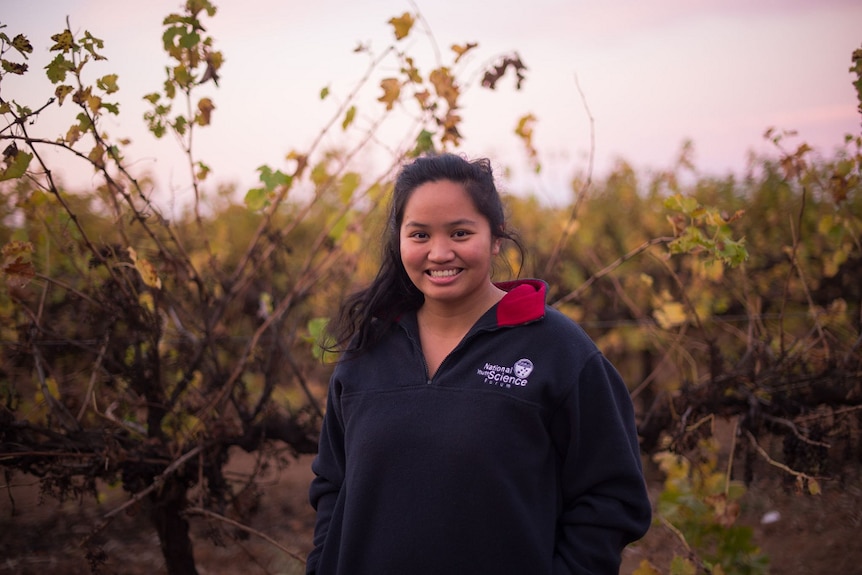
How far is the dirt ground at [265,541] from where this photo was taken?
3.41 metres

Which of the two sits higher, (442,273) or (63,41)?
(63,41)

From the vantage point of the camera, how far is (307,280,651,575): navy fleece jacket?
59.5 inches

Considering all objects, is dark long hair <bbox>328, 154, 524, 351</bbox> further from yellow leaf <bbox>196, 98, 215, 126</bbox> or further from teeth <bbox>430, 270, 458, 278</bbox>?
yellow leaf <bbox>196, 98, 215, 126</bbox>

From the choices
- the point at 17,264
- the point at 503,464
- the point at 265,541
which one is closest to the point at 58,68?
the point at 17,264

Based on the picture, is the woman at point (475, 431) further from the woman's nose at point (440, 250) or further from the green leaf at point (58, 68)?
the green leaf at point (58, 68)

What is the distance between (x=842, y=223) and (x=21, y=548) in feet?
13.7

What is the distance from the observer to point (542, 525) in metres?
1.53

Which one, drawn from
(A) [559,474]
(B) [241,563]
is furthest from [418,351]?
(B) [241,563]

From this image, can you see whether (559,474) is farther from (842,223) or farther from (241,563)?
(241,563)

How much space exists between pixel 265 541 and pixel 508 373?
2.89 meters

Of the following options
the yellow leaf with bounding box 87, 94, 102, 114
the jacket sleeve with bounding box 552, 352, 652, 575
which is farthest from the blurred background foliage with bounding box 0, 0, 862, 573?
the jacket sleeve with bounding box 552, 352, 652, 575

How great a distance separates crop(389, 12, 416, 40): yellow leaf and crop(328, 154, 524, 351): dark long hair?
3.24 ft

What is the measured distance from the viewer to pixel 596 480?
1522 mm

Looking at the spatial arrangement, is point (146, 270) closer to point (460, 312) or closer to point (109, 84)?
point (109, 84)
